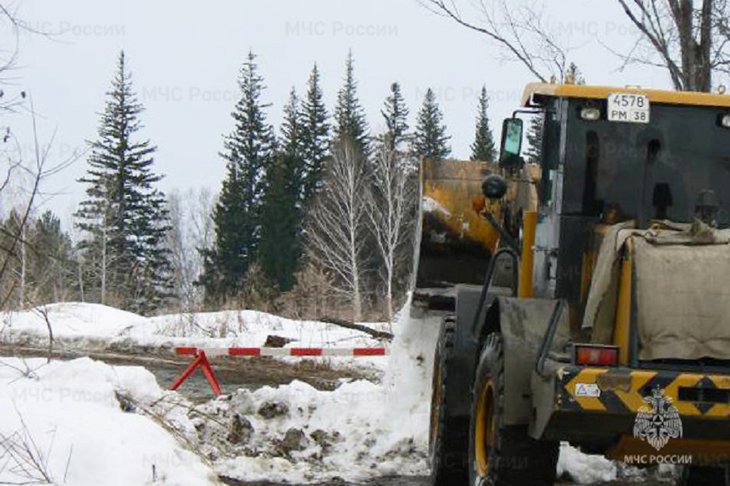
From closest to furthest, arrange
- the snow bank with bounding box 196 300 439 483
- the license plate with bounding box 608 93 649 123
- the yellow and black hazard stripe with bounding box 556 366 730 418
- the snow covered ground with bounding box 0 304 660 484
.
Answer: the yellow and black hazard stripe with bounding box 556 366 730 418
the snow covered ground with bounding box 0 304 660 484
the license plate with bounding box 608 93 649 123
the snow bank with bounding box 196 300 439 483

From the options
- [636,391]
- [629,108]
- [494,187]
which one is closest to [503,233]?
[494,187]

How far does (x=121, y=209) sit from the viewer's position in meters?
53.2

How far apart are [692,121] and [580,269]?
120cm

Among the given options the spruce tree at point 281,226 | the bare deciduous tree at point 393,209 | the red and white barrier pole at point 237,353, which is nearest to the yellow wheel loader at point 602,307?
the red and white barrier pole at point 237,353

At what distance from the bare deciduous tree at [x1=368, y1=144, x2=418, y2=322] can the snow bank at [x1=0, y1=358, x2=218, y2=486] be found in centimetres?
3303

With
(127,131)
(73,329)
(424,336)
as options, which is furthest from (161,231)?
(424,336)

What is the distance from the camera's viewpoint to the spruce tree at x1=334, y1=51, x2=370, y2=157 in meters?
57.3

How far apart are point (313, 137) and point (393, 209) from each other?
13.5 metres

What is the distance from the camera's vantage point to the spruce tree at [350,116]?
5734 centimetres

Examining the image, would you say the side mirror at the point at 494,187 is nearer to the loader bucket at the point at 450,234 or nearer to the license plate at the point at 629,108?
the license plate at the point at 629,108

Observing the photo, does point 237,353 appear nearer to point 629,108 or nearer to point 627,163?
point 627,163

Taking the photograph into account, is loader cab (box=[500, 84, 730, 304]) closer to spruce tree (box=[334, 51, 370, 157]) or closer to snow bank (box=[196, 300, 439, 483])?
snow bank (box=[196, 300, 439, 483])

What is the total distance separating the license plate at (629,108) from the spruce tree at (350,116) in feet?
162

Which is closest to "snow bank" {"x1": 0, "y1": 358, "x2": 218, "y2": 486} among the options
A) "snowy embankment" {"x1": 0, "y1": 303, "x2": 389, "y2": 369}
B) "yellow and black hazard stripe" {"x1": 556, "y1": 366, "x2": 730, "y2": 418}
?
"yellow and black hazard stripe" {"x1": 556, "y1": 366, "x2": 730, "y2": 418}
